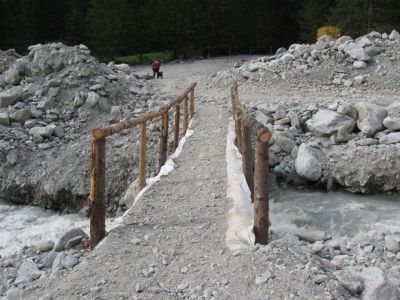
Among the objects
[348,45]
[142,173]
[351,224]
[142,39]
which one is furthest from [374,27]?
[142,173]

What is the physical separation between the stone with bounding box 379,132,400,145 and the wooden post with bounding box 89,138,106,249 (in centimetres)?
877

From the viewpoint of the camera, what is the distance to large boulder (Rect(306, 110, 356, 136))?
12.1 m

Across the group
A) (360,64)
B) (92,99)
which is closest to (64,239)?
(92,99)

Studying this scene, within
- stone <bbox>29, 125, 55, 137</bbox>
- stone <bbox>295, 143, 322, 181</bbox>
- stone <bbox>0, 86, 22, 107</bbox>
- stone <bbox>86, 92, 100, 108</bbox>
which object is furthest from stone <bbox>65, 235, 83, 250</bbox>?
stone <bbox>0, 86, 22, 107</bbox>

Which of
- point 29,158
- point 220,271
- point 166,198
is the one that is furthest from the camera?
point 29,158

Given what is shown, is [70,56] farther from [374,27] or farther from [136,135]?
[374,27]

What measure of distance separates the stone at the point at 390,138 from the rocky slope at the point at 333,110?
0.08ft

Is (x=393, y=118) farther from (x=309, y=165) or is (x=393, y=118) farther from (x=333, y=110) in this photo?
(x=309, y=165)

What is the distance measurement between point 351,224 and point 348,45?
1330cm

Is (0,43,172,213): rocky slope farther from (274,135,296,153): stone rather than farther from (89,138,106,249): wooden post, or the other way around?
(89,138,106,249): wooden post

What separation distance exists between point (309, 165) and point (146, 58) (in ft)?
105

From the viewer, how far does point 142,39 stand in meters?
40.9

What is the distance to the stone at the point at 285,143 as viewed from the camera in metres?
11.8

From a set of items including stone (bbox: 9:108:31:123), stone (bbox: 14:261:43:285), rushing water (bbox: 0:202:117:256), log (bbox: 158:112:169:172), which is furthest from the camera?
stone (bbox: 9:108:31:123)
